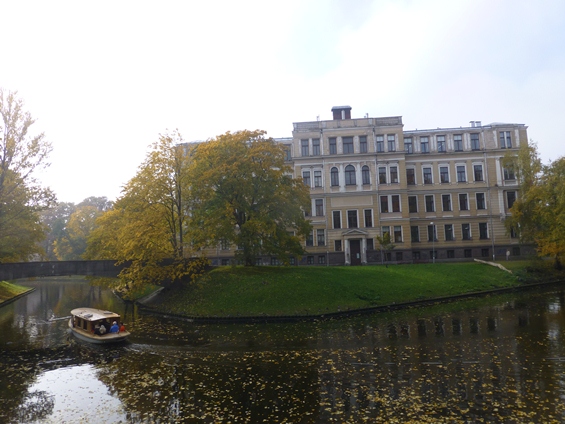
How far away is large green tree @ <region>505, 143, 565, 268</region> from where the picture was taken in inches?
1719

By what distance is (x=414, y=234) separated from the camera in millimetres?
60375

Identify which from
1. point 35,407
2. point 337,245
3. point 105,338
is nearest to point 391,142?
point 337,245

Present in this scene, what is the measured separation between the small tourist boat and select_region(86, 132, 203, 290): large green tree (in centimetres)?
726

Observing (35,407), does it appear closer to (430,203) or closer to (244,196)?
(244,196)

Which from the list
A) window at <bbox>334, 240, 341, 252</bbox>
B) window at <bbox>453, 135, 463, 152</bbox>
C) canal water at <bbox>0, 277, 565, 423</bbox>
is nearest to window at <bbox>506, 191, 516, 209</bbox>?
window at <bbox>453, 135, 463, 152</bbox>

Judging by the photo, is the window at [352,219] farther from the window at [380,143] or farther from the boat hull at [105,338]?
the boat hull at [105,338]

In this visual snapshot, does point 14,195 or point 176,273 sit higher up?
point 14,195

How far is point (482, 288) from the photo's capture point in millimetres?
41062

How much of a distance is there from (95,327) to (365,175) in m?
42.2

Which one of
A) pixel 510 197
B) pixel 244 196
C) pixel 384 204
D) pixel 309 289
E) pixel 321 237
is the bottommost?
pixel 309 289

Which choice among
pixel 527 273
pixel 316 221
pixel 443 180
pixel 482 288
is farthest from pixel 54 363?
pixel 443 180

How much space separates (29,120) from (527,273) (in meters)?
51.1

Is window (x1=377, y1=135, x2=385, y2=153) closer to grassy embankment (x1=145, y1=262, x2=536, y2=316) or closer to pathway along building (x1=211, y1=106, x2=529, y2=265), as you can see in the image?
pathway along building (x1=211, y1=106, x2=529, y2=265)

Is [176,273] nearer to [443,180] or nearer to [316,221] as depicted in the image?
→ [316,221]
